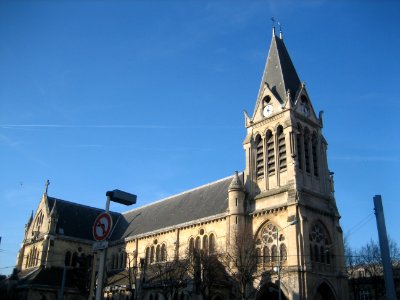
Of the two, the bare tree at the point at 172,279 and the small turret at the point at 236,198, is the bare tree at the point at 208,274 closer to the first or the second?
the bare tree at the point at 172,279

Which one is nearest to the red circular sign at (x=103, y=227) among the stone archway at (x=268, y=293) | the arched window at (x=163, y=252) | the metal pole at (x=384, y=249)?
the metal pole at (x=384, y=249)

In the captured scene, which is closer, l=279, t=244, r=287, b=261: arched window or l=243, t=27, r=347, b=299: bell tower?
l=243, t=27, r=347, b=299: bell tower

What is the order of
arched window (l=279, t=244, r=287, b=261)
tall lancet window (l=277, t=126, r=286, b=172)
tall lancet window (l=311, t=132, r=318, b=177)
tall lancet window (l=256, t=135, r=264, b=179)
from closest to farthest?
arched window (l=279, t=244, r=287, b=261) → tall lancet window (l=277, t=126, r=286, b=172) → tall lancet window (l=256, t=135, r=264, b=179) → tall lancet window (l=311, t=132, r=318, b=177)

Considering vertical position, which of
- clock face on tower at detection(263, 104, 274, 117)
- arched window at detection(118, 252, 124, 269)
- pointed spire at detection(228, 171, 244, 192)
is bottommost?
arched window at detection(118, 252, 124, 269)

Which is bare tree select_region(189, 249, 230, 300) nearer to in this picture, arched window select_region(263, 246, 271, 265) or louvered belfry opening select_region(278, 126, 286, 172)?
arched window select_region(263, 246, 271, 265)

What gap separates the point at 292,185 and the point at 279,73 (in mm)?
14025

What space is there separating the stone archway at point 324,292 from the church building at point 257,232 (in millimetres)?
89

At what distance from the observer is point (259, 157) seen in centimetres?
4219

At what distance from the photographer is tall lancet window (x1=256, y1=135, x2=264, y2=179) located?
4135 cm

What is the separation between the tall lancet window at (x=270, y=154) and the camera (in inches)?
1586

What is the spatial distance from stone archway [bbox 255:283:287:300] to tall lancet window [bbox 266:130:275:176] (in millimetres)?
10469

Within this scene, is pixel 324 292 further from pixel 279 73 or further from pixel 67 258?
pixel 67 258

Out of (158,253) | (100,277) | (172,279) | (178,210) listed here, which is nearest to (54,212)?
(158,253)

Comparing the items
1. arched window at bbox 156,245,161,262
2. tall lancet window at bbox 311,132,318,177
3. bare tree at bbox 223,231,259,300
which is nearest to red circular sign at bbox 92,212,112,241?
bare tree at bbox 223,231,259,300
